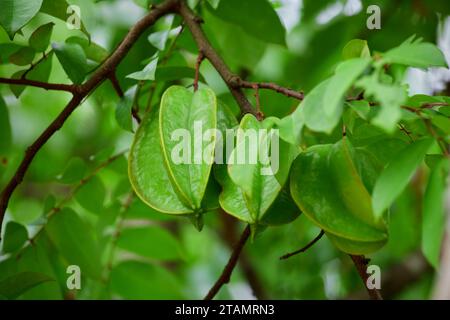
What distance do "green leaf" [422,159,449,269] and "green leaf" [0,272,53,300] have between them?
2.47 ft

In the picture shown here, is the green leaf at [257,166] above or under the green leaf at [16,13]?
under

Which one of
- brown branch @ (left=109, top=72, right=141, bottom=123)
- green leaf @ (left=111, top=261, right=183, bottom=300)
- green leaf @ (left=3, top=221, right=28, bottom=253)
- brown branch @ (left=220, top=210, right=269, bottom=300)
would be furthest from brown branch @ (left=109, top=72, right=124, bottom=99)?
brown branch @ (left=220, top=210, right=269, bottom=300)

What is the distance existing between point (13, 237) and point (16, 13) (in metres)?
0.52

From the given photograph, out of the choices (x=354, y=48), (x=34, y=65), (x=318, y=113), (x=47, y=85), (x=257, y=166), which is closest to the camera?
(x=318, y=113)

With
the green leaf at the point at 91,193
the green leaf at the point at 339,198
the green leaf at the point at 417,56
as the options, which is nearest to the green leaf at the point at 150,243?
the green leaf at the point at 91,193

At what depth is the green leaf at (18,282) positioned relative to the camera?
133 centimetres

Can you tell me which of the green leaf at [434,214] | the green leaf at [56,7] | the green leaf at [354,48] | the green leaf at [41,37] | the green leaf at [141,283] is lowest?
the green leaf at [141,283]

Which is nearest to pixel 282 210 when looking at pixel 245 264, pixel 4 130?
pixel 4 130

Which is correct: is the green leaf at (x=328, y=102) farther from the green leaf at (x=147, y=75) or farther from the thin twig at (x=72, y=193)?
the thin twig at (x=72, y=193)

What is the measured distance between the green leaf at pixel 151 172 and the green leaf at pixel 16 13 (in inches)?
10.4

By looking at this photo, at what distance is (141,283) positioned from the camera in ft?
5.96

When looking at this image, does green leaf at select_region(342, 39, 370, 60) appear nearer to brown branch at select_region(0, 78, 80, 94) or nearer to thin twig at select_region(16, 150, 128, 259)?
brown branch at select_region(0, 78, 80, 94)

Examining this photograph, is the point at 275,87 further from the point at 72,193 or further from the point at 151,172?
the point at 72,193
